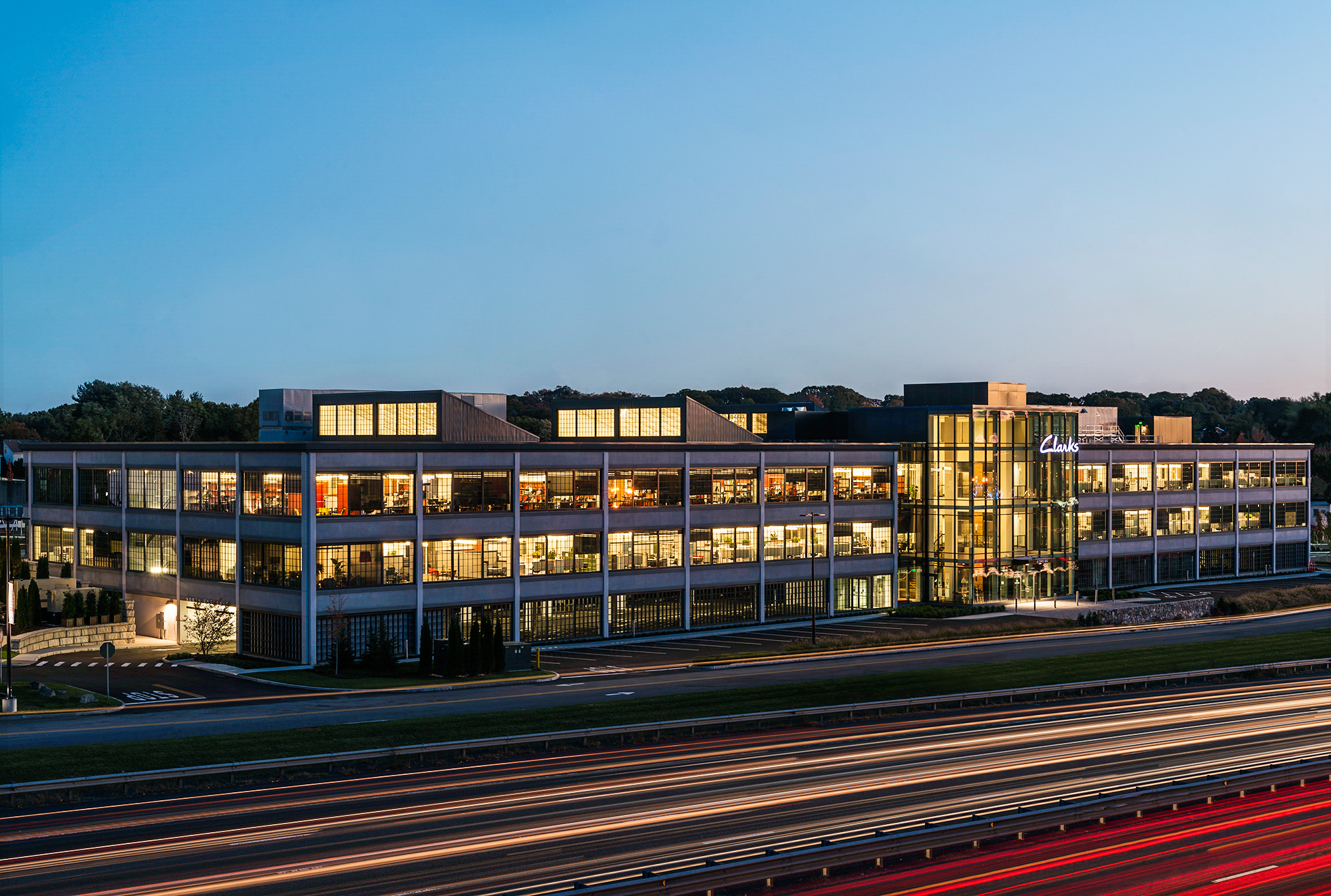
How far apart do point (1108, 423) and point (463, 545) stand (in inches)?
3518

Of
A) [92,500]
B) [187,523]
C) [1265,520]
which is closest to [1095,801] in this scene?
[187,523]

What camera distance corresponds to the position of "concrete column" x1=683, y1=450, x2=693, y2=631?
81.4 metres

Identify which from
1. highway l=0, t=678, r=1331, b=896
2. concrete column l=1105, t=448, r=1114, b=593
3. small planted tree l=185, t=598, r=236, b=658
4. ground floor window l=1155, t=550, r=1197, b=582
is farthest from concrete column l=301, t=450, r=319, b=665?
ground floor window l=1155, t=550, r=1197, b=582

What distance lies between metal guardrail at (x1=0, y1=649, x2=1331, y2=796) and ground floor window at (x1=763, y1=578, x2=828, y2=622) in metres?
30.0

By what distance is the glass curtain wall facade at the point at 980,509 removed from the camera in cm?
9550

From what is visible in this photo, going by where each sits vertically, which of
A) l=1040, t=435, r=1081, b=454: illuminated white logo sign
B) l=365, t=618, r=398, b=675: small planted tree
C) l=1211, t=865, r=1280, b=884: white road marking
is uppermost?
l=1040, t=435, r=1081, b=454: illuminated white logo sign

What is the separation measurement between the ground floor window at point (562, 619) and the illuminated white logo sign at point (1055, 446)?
41582 mm

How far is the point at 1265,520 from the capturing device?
122 meters

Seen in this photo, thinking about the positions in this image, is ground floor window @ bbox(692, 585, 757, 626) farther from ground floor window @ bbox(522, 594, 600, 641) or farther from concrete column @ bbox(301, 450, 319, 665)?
concrete column @ bbox(301, 450, 319, 665)

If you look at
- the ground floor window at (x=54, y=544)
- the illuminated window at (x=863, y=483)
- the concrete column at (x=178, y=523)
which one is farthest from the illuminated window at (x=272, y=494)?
the illuminated window at (x=863, y=483)

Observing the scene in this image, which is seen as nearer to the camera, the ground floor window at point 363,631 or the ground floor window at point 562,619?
the ground floor window at point 363,631

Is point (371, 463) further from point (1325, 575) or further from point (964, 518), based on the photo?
point (1325, 575)

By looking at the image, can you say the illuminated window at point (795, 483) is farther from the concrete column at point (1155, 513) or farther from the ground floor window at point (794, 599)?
the concrete column at point (1155, 513)

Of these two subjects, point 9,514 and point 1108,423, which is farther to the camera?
point 1108,423
